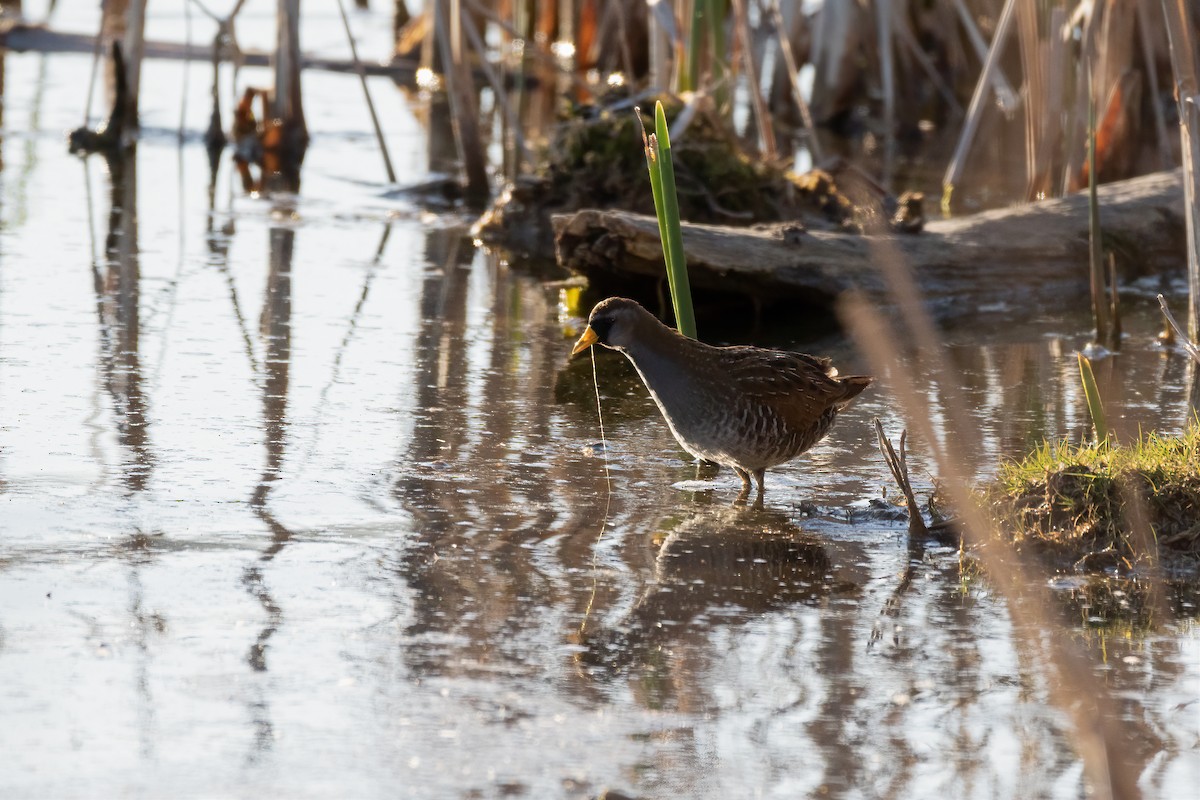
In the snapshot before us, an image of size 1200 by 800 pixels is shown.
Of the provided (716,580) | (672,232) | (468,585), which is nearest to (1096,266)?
(672,232)

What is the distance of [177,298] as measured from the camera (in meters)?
8.19

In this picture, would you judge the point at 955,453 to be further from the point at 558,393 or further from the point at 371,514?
the point at 371,514

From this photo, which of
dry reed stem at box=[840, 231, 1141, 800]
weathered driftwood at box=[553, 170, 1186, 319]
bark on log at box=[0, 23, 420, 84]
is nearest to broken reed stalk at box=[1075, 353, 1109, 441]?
dry reed stem at box=[840, 231, 1141, 800]

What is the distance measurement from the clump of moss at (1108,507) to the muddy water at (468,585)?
25 cm

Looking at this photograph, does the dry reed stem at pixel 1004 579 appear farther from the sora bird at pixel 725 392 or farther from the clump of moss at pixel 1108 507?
the sora bird at pixel 725 392

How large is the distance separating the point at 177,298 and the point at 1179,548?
513cm

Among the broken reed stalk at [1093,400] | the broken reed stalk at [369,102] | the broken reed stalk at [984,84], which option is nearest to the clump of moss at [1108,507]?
the broken reed stalk at [1093,400]

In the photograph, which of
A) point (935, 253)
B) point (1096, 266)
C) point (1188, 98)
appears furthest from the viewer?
point (935, 253)

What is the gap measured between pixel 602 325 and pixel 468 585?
54.6 inches

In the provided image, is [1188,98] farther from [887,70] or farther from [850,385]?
[887,70]

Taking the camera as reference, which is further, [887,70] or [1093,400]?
[887,70]

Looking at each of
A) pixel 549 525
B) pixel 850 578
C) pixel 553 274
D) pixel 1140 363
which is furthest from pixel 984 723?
pixel 553 274

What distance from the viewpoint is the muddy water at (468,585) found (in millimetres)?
3539

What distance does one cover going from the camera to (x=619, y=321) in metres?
5.62
